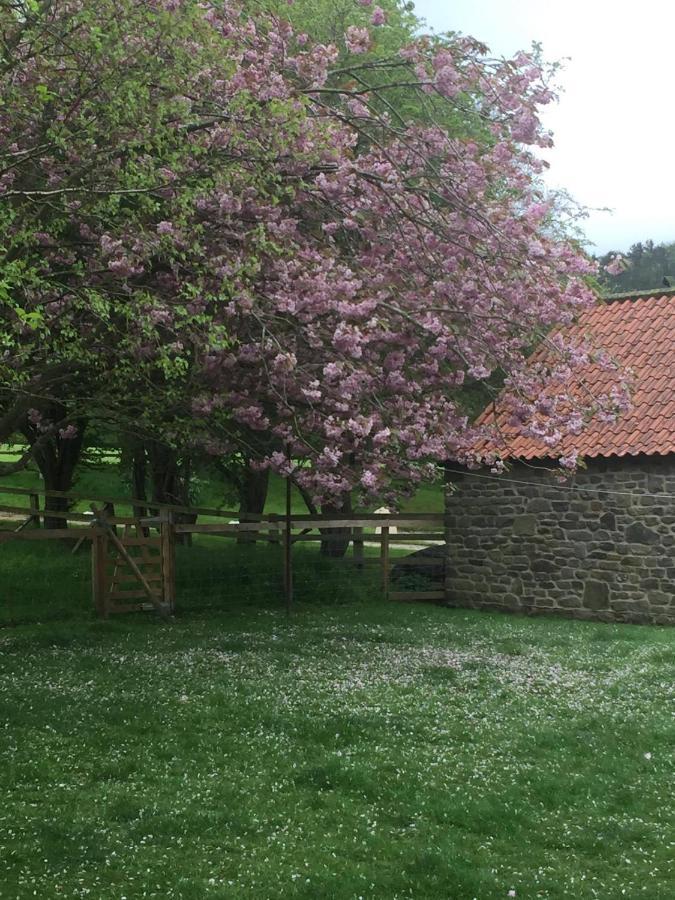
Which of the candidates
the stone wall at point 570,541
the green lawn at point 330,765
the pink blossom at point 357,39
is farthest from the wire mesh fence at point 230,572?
the pink blossom at point 357,39

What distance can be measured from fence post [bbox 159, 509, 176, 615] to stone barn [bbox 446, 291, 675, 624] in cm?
553

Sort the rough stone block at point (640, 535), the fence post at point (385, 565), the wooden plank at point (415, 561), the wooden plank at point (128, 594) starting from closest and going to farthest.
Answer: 1. the wooden plank at point (128, 594)
2. the rough stone block at point (640, 535)
3. the fence post at point (385, 565)
4. the wooden plank at point (415, 561)

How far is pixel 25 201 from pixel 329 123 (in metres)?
3.02

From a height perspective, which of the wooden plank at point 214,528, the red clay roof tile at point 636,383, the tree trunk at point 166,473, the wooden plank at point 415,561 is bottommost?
the wooden plank at point 415,561

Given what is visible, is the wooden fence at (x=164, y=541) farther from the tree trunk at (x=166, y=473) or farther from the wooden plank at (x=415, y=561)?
the tree trunk at (x=166, y=473)

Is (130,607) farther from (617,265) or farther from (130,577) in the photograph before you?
(617,265)

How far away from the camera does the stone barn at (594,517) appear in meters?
17.7

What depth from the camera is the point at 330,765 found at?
815 centimetres

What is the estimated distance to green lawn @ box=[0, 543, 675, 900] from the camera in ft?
20.6

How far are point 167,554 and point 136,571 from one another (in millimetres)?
1310

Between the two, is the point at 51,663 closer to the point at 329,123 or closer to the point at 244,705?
the point at 244,705

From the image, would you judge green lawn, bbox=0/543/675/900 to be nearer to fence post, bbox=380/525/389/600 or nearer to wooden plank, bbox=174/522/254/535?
wooden plank, bbox=174/522/254/535

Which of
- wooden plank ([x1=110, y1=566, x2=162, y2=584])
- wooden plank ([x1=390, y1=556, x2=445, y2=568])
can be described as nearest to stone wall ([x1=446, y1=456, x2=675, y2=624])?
wooden plank ([x1=390, y1=556, x2=445, y2=568])

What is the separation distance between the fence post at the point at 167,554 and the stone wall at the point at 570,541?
238 inches
